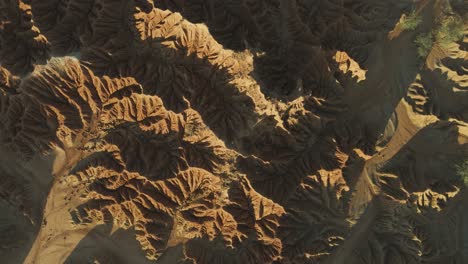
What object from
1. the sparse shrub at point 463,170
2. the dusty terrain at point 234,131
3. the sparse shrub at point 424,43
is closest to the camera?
the dusty terrain at point 234,131

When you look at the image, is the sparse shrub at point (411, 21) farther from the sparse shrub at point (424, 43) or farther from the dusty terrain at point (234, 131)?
the sparse shrub at point (424, 43)

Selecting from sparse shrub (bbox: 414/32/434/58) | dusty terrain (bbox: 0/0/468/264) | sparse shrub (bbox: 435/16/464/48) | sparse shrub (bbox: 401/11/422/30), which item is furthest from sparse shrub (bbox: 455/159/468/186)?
sparse shrub (bbox: 401/11/422/30)

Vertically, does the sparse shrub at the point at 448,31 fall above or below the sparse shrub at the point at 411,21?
below

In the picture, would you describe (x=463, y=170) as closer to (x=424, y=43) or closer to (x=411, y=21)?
(x=424, y=43)

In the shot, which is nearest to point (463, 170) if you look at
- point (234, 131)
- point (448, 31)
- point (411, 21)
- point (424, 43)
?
point (424, 43)

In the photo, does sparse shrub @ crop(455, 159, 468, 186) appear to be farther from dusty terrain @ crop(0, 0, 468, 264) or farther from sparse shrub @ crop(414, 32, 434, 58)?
sparse shrub @ crop(414, 32, 434, 58)

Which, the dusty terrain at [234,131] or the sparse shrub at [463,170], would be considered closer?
the dusty terrain at [234,131]

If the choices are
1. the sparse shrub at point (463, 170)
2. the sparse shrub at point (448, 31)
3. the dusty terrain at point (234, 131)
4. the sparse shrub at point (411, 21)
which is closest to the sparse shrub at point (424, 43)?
the dusty terrain at point (234, 131)

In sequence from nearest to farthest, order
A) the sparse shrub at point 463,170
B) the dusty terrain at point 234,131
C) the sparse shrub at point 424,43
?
the dusty terrain at point 234,131, the sparse shrub at point 463,170, the sparse shrub at point 424,43
